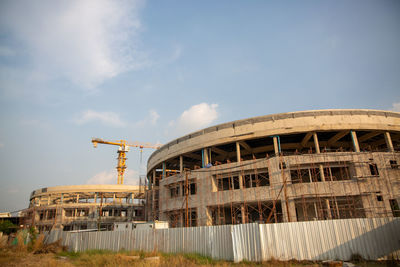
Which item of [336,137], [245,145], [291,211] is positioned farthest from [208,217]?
[336,137]

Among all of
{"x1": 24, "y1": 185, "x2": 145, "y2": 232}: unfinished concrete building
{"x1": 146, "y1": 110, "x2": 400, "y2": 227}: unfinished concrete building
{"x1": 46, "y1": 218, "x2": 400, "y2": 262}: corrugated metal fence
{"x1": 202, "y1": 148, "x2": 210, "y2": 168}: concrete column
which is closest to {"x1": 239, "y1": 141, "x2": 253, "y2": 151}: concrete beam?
{"x1": 146, "y1": 110, "x2": 400, "y2": 227}: unfinished concrete building

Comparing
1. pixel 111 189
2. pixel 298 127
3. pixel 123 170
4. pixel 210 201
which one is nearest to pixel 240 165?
pixel 210 201

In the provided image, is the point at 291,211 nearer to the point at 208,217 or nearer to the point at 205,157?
the point at 208,217

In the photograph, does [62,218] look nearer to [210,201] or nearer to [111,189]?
[111,189]

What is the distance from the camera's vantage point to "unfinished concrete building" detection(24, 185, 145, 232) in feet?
172

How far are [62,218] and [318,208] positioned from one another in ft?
162

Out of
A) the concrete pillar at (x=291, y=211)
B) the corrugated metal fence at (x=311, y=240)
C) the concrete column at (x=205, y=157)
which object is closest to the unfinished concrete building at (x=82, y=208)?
the concrete column at (x=205, y=157)

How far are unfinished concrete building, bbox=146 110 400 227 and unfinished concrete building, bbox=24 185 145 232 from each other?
24420 mm

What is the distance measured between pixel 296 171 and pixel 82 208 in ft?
154

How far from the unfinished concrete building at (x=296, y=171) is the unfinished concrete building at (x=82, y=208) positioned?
80.1ft

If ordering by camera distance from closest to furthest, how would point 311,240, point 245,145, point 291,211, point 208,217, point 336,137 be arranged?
point 311,240
point 291,211
point 208,217
point 336,137
point 245,145

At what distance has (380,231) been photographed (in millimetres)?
13586

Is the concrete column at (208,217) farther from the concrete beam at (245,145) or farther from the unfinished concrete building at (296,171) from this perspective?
the concrete beam at (245,145)

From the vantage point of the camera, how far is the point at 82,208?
184 feet
